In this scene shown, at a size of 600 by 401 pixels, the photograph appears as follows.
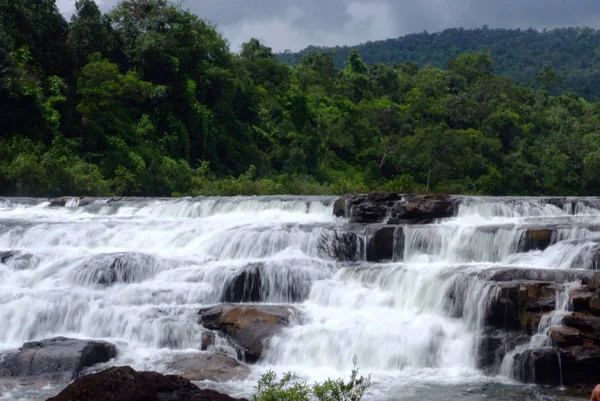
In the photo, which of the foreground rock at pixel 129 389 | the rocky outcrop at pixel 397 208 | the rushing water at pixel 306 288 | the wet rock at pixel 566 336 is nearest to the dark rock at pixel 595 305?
the wet rock at pixel 566 336

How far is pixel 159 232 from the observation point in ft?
55.6

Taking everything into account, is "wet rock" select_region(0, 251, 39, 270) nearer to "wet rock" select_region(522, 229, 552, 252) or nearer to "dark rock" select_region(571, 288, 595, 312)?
"wet rock" select_region(522, 229, 552, 252)

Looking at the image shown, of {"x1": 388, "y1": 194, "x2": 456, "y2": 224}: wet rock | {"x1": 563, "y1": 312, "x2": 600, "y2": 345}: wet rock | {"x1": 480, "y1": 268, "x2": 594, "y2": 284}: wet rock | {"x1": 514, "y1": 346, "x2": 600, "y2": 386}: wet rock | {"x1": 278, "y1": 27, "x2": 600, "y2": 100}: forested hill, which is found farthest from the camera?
{"x1": 278, "y1": 27, "x2": 600, "y2": 100}: forested hill

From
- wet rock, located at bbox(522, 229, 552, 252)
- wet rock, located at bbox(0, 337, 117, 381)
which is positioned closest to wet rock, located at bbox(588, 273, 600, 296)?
wet rock, located at bbox(522, 229, 552, 252)

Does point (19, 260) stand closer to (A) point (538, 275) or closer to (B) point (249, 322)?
(B) point (249, 322)

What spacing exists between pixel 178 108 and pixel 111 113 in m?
4.46

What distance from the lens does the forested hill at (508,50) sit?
106938mm

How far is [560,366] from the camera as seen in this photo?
9922 millimetres

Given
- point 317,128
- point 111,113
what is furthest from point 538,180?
point 111,113

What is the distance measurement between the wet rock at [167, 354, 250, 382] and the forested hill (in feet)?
271

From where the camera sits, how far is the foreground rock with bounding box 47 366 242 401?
554 cm

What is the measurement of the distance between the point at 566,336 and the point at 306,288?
476cm

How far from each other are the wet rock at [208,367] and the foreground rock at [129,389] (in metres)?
4.11

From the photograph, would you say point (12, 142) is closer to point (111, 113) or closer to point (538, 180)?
point (111, 113)
